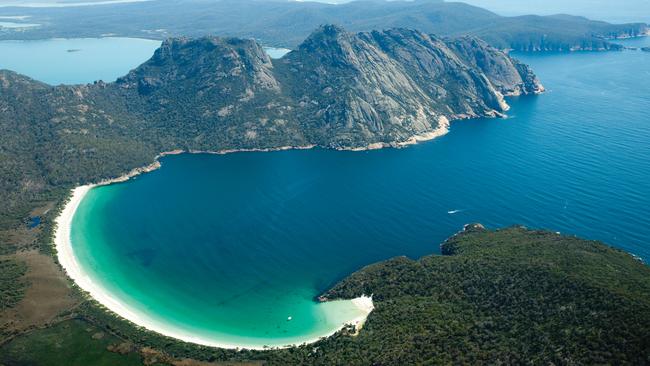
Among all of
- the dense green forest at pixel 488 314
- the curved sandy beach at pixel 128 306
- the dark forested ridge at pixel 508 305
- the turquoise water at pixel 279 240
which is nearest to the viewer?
the dark forested ridge at pixel 508 305

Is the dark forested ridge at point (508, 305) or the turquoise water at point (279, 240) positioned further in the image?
the turquoise water at point (279, 240)

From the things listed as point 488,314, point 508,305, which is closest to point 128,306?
point 488,314

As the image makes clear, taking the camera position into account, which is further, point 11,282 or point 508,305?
point 11,282

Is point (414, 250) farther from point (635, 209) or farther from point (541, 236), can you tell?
point (635, 209)

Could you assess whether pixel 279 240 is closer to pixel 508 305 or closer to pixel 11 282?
pixel 11 282

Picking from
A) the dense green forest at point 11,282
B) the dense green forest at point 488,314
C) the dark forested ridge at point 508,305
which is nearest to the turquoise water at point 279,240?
the dense green forest at point 488,314

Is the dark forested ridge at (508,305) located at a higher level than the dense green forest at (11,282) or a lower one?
higher

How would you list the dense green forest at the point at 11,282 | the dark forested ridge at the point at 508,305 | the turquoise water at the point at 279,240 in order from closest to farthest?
1. the dark forested ridge at the point at 508,305
2. the dense green forest at the point at 11,282
3. the turquoise water at the point at 279,240

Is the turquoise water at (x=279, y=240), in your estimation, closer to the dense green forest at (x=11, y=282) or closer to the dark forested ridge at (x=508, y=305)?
the dark forested ridge at (x=508, y=305)

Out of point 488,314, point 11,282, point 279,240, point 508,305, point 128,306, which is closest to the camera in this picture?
point 488,314
